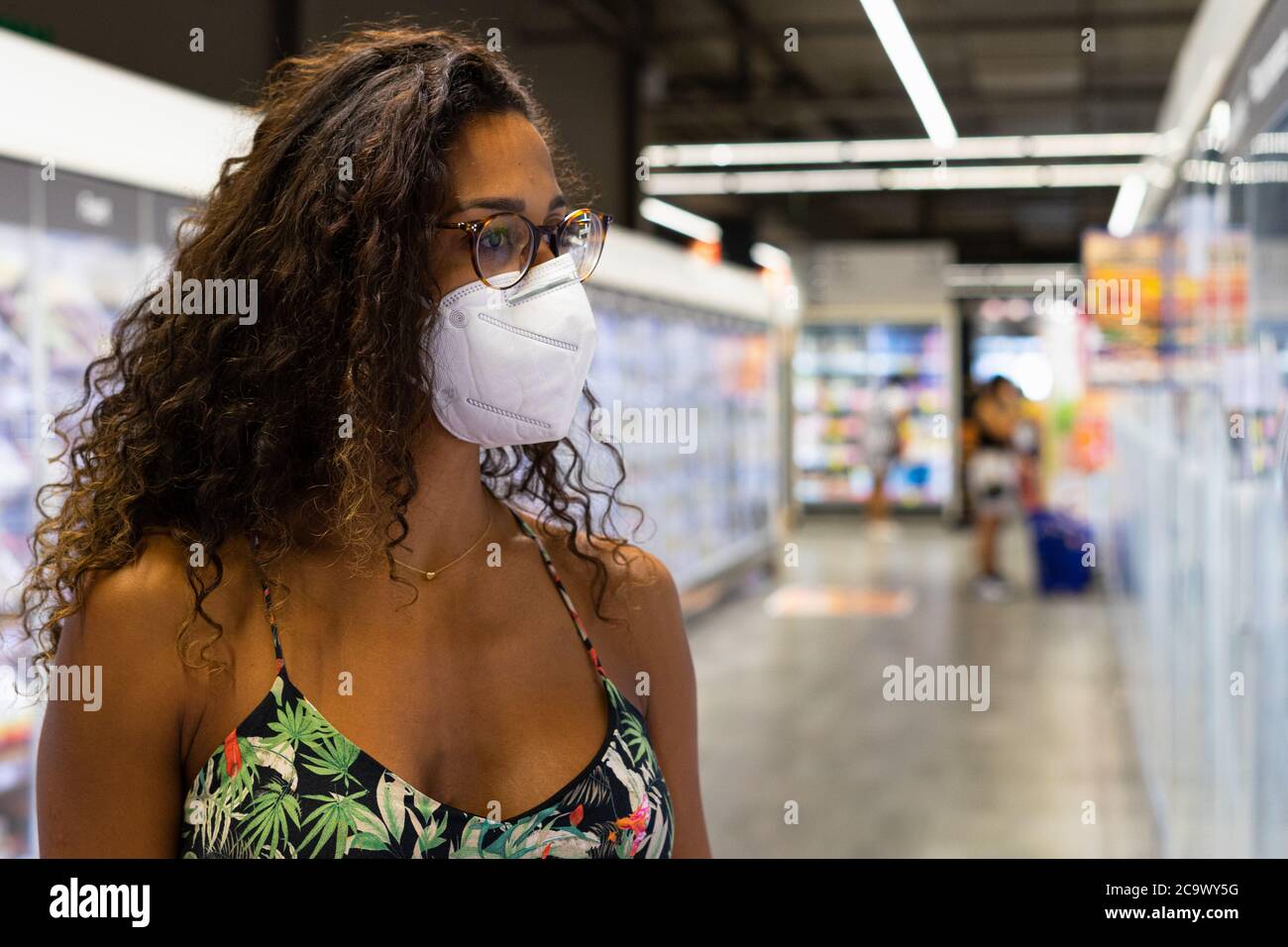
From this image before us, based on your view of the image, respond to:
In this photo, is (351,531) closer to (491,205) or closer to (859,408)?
(491,205)

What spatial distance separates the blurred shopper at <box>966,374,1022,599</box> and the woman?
994 cm

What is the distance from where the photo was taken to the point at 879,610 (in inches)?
404

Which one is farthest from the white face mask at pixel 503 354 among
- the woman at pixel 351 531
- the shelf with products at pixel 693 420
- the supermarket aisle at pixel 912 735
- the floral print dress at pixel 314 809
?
the shelf with products at pixel 693 420

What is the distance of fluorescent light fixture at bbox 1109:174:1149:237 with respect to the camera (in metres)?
12.8

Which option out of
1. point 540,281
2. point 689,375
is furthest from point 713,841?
point 689,375

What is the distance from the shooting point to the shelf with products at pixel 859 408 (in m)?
18.1

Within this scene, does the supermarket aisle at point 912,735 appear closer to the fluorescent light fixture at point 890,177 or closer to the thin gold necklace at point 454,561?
the thin gold necklace at point 454,561

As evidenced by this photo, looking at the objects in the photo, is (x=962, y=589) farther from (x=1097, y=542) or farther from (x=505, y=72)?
(x=505, y=72)

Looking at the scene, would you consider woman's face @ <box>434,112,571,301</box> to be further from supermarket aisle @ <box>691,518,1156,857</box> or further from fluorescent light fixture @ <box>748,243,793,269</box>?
fluorescent light fixture @ <box>748,243,793,269</box>

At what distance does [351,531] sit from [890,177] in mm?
12162

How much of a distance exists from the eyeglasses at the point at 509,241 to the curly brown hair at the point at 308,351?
44 millimetres

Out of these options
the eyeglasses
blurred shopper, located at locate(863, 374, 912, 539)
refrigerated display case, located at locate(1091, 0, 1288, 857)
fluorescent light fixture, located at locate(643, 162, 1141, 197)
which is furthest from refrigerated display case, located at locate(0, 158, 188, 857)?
blurred shopper, located at locate(863, 374, 912, 539)

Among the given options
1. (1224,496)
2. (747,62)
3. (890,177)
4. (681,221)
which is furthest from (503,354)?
(681,221)
